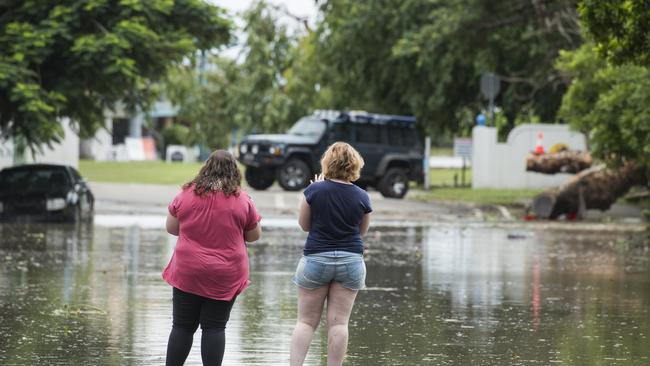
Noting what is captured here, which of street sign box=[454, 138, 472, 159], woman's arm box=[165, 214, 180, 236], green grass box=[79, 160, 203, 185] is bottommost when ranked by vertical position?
green grass box=[79, 160, 203, 185]

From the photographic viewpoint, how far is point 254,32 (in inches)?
2384

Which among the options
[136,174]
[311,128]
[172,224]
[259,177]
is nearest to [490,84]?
[311,128]

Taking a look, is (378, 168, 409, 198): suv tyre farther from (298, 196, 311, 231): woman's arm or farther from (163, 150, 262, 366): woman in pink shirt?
(163, 150, 262, 366): woman in pink shirt

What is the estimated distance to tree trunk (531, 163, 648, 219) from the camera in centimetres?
2989

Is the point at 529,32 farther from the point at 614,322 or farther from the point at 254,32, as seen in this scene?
the point at 614,322

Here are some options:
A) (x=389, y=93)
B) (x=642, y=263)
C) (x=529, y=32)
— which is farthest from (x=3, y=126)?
(x=389, y=93)

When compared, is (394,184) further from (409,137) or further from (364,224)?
(364,224)

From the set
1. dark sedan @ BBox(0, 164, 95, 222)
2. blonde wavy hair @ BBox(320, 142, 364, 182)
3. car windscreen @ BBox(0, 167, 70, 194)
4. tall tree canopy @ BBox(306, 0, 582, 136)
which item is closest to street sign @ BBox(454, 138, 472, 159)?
tall tree canopy @ BBox(306, 0, 582, 136)

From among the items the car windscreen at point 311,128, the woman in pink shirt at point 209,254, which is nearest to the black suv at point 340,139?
the car windscreen at point 311,128

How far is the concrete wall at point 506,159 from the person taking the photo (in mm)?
42625

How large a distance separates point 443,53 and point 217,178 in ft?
114

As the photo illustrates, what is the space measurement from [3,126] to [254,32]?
3285cm

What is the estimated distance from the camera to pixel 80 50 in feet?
85.3

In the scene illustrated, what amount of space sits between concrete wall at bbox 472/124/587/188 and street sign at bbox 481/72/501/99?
4.01ft
